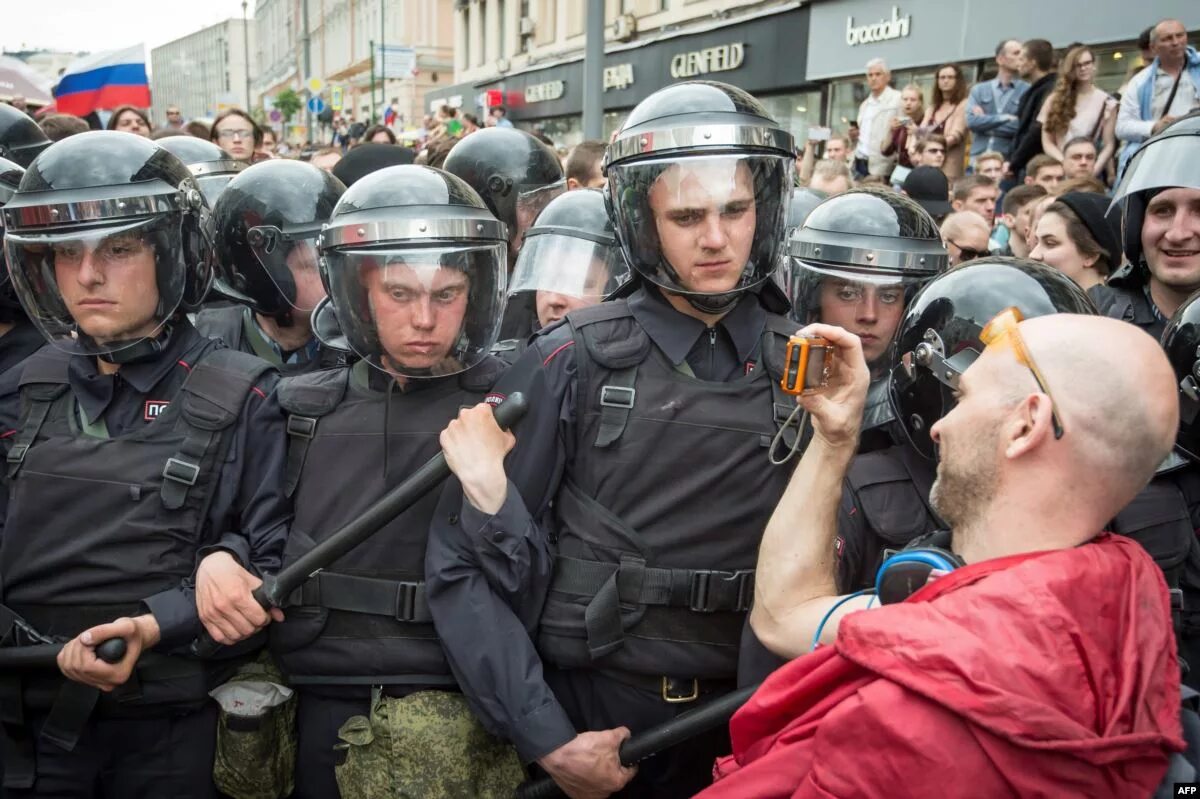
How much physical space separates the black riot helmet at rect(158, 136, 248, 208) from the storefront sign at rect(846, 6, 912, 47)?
1199 centimetres

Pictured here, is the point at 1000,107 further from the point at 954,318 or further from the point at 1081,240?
the point at 954,318

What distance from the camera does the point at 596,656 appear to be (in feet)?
7.38

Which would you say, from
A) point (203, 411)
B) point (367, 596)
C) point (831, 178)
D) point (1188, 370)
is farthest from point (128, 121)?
point (1188, 370)

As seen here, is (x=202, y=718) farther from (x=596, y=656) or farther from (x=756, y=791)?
A: (x=756, y=791)

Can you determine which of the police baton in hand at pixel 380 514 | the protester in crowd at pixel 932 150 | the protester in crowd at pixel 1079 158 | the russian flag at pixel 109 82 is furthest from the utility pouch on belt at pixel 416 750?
the russian flag at pixel 109 82

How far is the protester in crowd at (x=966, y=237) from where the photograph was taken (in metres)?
5.25

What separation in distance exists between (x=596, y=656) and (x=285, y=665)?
0.82m

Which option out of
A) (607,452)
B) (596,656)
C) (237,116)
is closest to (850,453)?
(607,452)

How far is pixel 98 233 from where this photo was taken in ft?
8.23

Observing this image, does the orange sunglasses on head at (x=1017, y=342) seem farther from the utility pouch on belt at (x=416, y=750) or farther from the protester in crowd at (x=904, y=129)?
the protester in crowd at (x=904, y=129)

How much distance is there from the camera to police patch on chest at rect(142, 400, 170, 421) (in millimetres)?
2488

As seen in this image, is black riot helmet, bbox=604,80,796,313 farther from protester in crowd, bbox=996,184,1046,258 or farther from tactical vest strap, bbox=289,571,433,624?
protester in crowd, bbox=996,184,1046,258

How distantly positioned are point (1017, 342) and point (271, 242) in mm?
2603

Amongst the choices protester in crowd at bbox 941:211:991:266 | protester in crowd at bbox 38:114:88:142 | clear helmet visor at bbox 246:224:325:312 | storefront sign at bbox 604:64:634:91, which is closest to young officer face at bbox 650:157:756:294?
clear helmet visor at bbox 246:224:325:312
